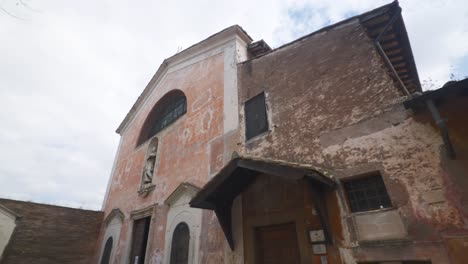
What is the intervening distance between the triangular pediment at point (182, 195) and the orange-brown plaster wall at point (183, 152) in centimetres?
18

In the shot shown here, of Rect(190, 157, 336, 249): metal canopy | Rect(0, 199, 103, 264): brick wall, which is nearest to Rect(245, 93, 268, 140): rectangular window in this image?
Rect(190, 157, 336, 249): metal canopy

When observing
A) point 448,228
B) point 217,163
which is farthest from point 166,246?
point 448,228

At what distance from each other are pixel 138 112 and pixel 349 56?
10782 millimetres

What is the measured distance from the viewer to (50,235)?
9.38 meters

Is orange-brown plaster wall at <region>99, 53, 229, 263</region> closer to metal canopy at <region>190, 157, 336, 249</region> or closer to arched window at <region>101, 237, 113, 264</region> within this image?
metal canopy at <region>190, 157, 336, 249</region>

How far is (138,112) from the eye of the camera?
1262cm

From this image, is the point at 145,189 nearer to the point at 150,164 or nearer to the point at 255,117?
the point at 150,164

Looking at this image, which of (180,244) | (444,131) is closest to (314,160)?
(444,131)

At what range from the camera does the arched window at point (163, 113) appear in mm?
9976

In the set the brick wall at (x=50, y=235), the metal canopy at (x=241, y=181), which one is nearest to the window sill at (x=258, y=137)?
the metal canopy at (x=241, y=181)

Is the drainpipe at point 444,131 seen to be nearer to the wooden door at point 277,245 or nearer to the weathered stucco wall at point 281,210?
the weathered stucco wall at point 281,210

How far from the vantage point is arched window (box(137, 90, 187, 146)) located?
32.7 feet

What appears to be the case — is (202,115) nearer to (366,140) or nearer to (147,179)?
(147,179)

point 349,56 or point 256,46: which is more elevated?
point 256,46
